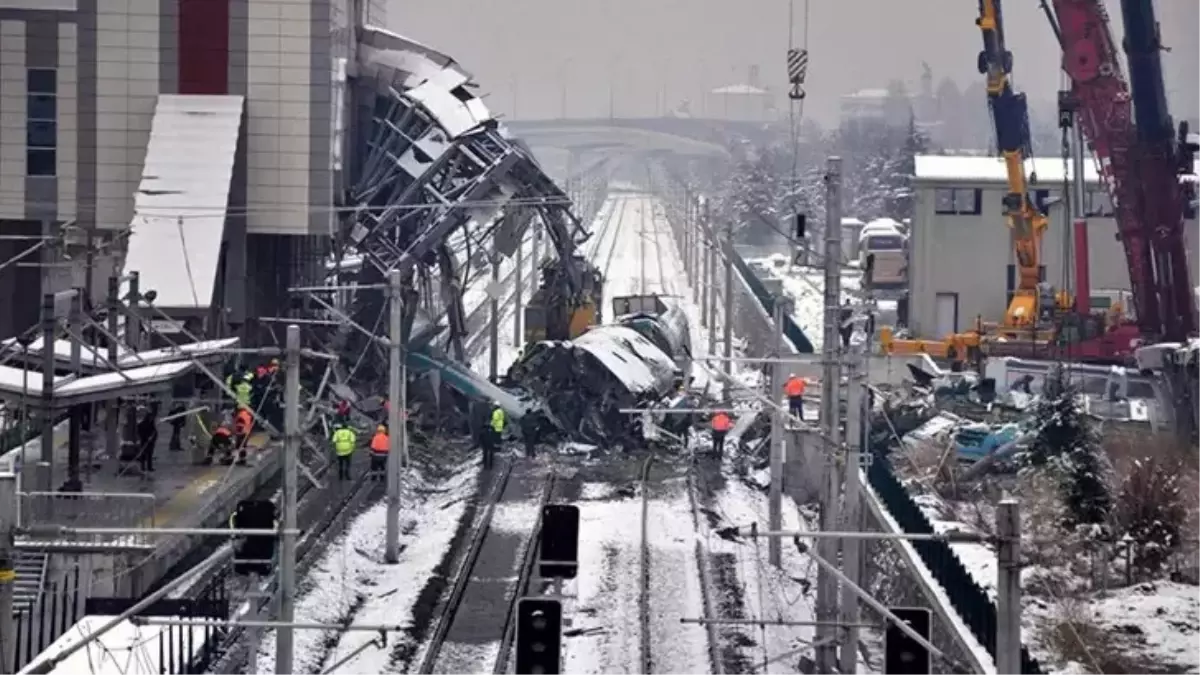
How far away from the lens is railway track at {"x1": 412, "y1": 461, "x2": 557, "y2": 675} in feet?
67.0

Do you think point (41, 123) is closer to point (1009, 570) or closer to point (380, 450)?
point (380, 450)

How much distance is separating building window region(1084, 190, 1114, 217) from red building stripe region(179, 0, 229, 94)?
20.2 meters

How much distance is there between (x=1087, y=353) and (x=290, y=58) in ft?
50.5

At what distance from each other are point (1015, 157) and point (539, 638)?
31.6 meters

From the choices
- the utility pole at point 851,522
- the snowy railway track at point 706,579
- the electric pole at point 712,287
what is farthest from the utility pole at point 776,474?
the electric pole at point 712,287

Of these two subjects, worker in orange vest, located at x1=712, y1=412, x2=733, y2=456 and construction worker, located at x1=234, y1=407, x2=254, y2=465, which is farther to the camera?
worker in orange vest, located at x1=712, y1=412, x2=733, y2=456

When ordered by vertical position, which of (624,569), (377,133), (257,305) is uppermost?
(377,133)

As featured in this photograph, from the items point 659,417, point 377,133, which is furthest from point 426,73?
point 659,417

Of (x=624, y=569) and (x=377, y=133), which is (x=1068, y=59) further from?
(x=624, y=569)

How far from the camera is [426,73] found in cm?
4159

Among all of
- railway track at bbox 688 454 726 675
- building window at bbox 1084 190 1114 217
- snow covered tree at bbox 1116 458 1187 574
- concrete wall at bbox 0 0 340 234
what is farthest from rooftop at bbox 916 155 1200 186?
snow covered tree at bbox 1116 458 1187 574

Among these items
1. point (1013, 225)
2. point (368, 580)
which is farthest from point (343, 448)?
point (1013, 225)

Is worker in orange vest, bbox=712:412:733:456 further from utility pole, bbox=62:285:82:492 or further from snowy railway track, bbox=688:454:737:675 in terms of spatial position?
utility pole, bbox=62:285:82:492

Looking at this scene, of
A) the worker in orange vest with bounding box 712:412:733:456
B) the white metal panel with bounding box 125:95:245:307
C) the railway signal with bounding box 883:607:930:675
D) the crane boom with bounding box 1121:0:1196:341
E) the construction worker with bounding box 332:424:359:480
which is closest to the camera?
the railway signal with bounding box 883:607:930:675
